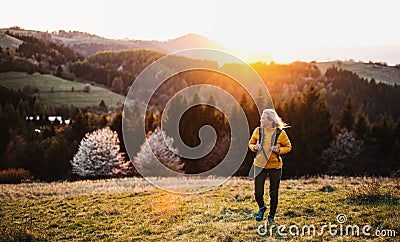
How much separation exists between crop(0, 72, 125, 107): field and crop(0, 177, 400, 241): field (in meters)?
137

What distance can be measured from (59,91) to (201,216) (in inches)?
6246

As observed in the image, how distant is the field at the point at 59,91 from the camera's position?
14882 cm

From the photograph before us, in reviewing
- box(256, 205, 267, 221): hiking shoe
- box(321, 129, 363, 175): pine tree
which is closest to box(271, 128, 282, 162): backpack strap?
box(256, 205, 267, 221): hiking shoe

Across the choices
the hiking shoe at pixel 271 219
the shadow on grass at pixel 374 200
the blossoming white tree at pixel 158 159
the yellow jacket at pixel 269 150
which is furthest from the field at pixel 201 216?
the blossoming white tree at pixel 158 159

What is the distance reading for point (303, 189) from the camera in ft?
49.5

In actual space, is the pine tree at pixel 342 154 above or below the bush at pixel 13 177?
above

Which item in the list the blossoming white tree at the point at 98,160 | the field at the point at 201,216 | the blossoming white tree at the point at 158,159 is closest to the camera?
the field at the point at 201,216

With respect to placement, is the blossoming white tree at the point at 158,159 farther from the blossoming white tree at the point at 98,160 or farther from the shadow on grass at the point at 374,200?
the shadow on grass at the point at 374,200

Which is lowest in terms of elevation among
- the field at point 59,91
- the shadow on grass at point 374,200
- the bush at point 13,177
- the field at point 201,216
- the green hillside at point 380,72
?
the bush at point 13,177

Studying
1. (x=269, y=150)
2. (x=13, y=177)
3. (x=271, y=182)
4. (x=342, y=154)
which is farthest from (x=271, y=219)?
(x=342, y=154)

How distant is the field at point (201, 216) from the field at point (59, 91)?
450 feet

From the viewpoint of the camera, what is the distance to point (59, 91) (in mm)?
156500

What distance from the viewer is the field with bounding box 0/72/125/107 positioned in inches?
5859

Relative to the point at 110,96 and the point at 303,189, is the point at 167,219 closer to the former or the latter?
the point at 303,189
